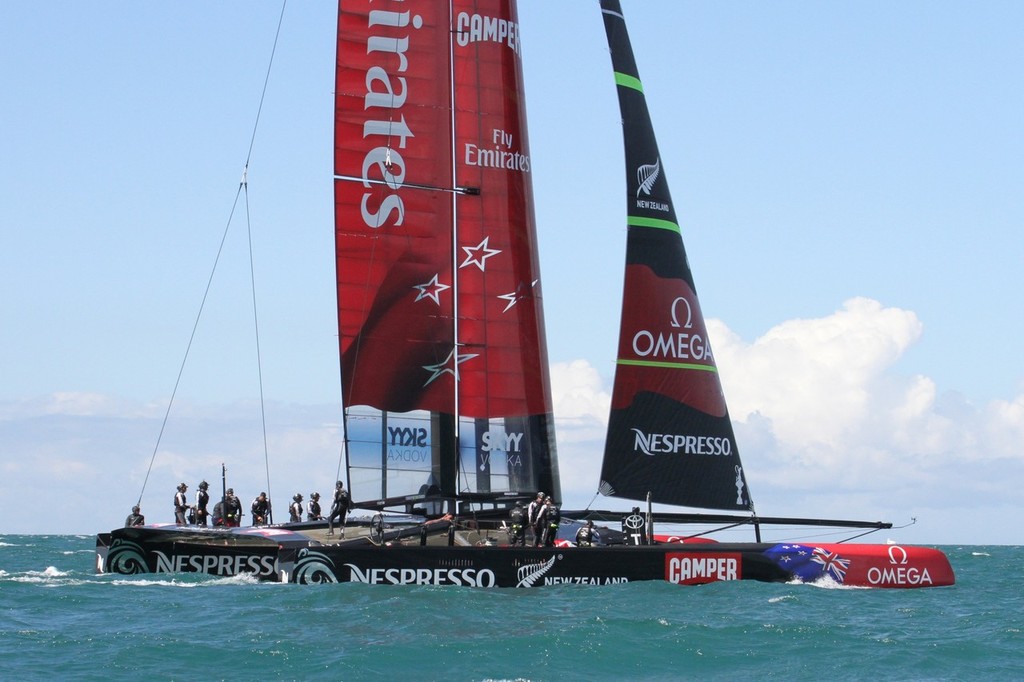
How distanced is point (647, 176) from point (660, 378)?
12.0ft

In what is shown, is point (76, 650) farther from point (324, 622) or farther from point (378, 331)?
point (378, 331)

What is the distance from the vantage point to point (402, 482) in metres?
24.1

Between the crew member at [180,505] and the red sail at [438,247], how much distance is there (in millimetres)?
5484

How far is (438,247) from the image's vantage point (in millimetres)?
24391

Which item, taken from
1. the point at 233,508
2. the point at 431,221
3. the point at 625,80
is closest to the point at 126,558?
the point at 233,508

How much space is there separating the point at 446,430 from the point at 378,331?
6.42ft

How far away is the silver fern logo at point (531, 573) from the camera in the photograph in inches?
859

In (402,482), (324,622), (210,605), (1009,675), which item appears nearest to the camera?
(1009,675)

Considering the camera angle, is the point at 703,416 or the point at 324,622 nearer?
the point at 324,622

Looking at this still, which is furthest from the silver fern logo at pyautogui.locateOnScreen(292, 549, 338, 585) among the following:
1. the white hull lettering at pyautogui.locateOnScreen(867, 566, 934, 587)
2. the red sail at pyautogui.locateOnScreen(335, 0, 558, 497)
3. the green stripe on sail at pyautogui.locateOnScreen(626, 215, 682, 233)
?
the white hull lettering at pyautogui.locateOnScreen(867, 566, 934, 587)

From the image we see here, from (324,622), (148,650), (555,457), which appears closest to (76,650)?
(148,650)

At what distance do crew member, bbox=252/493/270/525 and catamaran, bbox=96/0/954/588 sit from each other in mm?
3190

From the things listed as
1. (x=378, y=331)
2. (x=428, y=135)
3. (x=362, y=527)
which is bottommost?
(x=362, y=527)

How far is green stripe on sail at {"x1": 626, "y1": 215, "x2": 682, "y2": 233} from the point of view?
2577 centimetres
